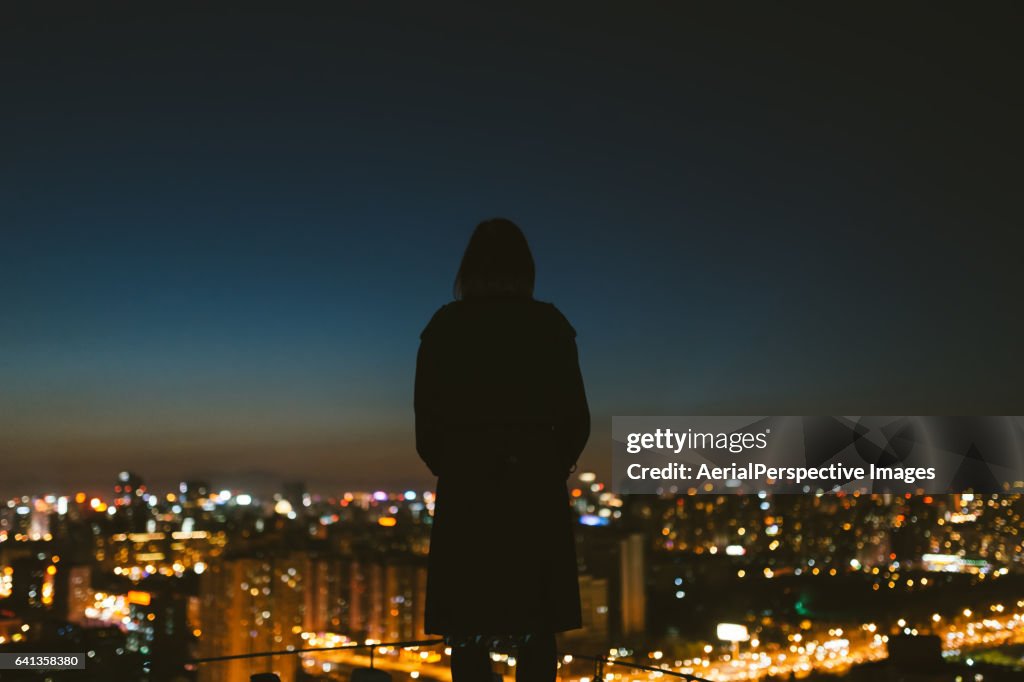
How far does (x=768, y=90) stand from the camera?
6.34 meters

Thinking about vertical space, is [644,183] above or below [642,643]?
above

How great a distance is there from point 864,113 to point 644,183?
2048 mm

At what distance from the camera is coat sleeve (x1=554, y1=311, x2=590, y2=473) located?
Answer: 1.38 metres

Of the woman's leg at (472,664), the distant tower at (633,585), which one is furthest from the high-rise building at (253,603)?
the woman's leg at (472,664)

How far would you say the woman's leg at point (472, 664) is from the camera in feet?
4.52

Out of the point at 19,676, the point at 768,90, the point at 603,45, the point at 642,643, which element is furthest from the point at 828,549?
the point at 19,676

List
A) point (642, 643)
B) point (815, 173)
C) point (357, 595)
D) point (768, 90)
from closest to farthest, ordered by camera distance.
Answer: point (768, 90) → point (815, 173) → point (642, 643) → point (357, 595)

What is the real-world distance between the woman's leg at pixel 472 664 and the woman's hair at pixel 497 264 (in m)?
0.61

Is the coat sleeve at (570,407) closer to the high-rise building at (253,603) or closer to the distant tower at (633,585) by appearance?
the distant tower at (633,585)

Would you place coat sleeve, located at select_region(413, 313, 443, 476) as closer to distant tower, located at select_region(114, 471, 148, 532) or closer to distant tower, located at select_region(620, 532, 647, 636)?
distant tower, located at select_region(620, 532, 647, 636)

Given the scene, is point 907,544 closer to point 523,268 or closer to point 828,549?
point 828,549

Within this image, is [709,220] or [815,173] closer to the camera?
[815,173]

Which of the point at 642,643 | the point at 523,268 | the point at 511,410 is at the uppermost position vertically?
the point at 523,268

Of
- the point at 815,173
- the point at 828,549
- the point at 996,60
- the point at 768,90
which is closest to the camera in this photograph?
the point at 996,60
